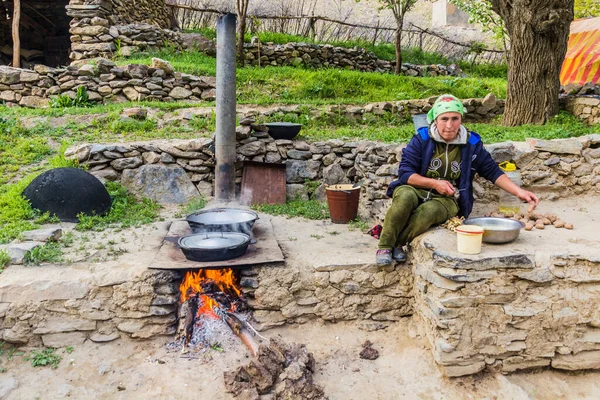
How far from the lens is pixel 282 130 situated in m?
6.30

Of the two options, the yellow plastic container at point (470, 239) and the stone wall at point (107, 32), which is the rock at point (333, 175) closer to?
the yellow plastic container at point (470, 239)

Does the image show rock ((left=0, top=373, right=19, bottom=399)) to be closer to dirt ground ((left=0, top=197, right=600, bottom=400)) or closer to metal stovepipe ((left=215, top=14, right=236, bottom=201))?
dirt ground ((left=0, top=197, right=600, bottom=400))

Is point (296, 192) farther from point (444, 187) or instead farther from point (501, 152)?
point (444, 187)

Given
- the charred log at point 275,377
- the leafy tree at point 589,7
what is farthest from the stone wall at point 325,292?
the leafy tree at point 589,7

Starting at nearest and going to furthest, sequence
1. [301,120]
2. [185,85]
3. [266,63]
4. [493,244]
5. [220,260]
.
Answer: [493,244], [220,260], [301,120], [185,85], [266,63]

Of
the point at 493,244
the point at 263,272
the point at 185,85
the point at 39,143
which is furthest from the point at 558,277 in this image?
the point at 185,85

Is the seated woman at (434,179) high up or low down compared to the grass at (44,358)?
up

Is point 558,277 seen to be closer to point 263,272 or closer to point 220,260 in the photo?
point 263,272

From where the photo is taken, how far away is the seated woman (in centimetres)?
365

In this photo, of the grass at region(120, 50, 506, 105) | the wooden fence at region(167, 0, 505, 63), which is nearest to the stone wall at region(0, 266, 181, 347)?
the grass at region(120, 50, 506, 105)

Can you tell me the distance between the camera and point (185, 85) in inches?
351

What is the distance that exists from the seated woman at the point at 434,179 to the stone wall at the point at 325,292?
0.23 metres

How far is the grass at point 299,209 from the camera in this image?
5.35 metres

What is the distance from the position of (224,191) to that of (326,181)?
1426 mm
